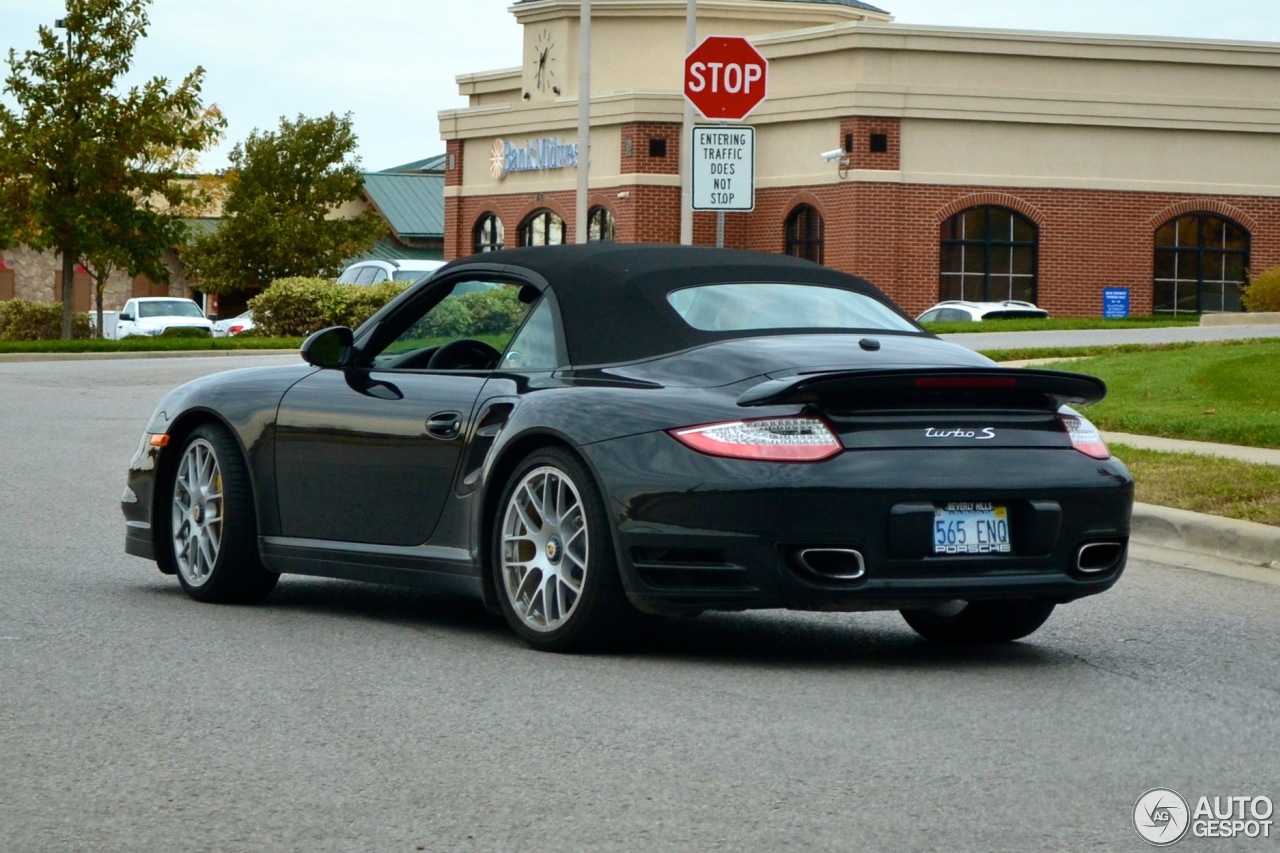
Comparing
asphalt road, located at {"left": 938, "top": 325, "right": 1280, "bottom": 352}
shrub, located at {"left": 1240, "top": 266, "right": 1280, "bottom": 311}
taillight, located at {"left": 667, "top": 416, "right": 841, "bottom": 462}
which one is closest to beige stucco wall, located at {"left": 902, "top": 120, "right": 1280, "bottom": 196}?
shrub, located at {"left": 1240, "top": 266, "right": 1280, "bottom": 311}

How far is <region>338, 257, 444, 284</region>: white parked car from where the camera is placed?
39.0 meters

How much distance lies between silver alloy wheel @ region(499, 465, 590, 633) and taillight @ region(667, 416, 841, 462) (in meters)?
0.58

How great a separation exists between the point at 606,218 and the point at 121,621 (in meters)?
43.7

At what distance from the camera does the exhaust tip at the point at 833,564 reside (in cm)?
640

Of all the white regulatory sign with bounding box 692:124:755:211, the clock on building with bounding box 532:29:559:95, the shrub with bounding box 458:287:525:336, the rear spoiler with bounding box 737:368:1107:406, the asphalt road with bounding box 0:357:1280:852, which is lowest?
the asphalt road with bounding box 0:357:1280:852

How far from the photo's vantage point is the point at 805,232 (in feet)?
156

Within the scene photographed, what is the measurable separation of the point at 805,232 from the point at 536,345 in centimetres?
4069

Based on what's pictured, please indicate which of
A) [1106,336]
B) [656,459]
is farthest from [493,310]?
[1106,336]

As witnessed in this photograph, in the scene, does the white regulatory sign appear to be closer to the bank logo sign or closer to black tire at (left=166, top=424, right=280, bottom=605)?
black tire at (left=166, top=424, right=280, bottom=605)

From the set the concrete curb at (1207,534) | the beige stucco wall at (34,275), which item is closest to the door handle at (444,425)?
the concrete curb at (1207,534)

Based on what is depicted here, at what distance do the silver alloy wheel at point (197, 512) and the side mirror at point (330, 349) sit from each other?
0.68m

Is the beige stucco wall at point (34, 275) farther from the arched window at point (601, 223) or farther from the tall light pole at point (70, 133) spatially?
the tall light pole at point (70, 133)

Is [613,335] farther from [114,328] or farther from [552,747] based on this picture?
[114,328]

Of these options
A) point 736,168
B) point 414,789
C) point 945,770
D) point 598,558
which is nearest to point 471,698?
point 598,558
